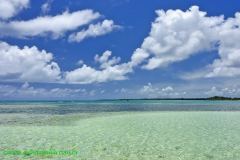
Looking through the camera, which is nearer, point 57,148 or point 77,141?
point 57,148

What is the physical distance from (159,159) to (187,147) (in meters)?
3.30

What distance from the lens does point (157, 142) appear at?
1723 centimetres

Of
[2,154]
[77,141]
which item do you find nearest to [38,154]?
[2,154]

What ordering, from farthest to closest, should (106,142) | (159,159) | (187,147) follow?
(106,142)
(187,147)
(159,159)

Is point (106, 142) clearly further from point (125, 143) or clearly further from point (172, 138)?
Result: point (172, 138)

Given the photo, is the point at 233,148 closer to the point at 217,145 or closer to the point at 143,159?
the point at 217,145

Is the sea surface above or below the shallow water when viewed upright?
above

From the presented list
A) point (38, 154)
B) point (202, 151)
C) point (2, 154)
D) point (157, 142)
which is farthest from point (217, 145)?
point (2, 154)

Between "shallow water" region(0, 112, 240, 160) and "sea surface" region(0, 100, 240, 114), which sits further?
"sea surface" region(0, 100, 240, 114)

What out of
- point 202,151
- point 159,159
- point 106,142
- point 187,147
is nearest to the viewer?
point 159,159

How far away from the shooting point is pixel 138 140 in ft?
59.0

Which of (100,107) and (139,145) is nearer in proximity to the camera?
(139,145)

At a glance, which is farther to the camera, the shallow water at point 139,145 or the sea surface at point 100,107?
the sea surface at point 100,107

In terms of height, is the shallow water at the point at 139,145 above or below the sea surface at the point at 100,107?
below
